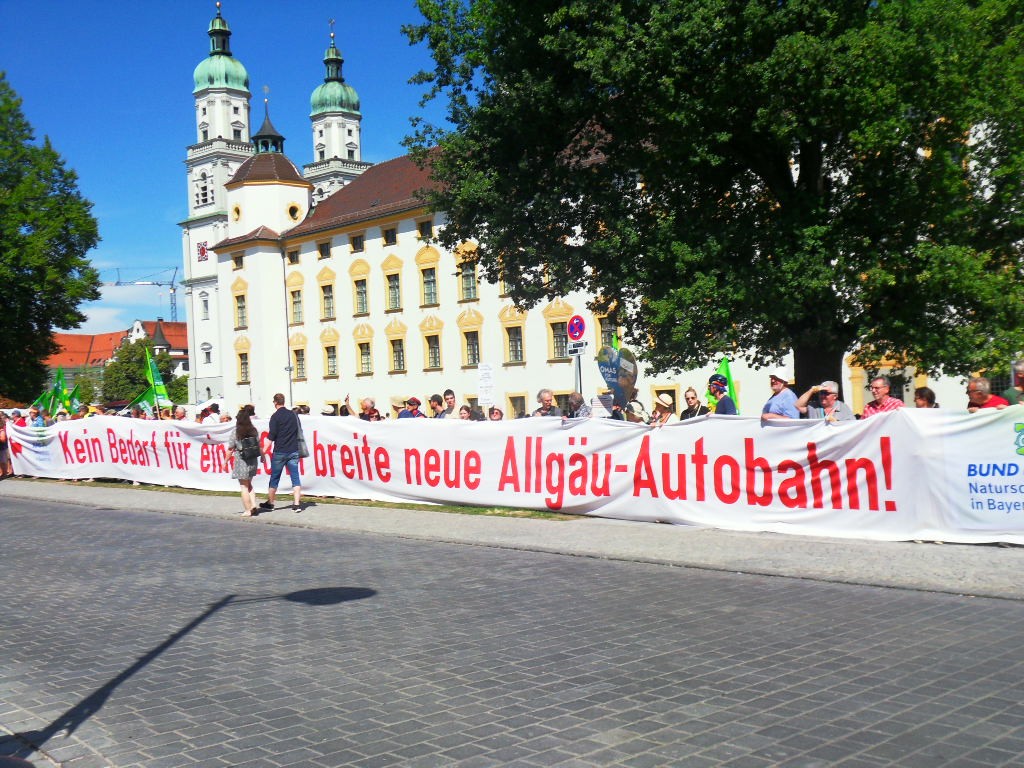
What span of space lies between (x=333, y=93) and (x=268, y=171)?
51450 millimetres

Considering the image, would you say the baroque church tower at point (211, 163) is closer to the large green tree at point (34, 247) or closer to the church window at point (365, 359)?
the church window at point (365, 359)

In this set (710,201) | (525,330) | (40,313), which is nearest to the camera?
(710,201)

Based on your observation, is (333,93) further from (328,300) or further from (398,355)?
(398,355)

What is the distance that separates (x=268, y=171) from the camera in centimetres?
8325

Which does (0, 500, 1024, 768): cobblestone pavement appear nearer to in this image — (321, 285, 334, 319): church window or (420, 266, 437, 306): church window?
(420, 266, 437, 306): church window

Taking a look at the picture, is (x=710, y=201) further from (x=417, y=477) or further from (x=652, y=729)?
(x=652, y=729)

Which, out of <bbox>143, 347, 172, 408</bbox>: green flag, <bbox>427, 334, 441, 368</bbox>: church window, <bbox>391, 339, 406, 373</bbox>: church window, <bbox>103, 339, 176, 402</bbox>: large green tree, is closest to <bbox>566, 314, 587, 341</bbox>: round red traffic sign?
<bbox>143, 347, 172, 408</bbox>: green flag

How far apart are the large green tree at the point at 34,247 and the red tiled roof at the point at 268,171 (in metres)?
34.5

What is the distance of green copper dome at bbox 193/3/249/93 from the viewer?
124125 millimetres

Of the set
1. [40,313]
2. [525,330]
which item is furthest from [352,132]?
[40,313]

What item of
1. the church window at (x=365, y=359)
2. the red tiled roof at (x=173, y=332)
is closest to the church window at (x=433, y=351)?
the church window at (x=365, y=359)

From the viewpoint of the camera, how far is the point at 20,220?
1767 inches

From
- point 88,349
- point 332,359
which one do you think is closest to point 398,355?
Result: point 332,359

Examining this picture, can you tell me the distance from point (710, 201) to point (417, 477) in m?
7.78
